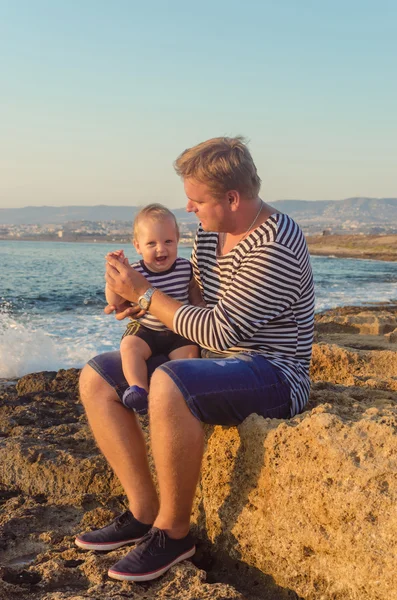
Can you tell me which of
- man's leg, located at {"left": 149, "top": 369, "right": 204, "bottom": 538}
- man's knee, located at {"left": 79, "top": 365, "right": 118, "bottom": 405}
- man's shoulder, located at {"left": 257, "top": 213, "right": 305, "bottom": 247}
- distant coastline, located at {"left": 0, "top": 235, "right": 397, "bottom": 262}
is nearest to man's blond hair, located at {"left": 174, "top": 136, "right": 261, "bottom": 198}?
man's shoulder, located at {"left": 257, "top": 213, "right": 305, "bottom": 247}

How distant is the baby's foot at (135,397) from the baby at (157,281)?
9.4 inches

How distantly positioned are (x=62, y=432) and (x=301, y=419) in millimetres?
2205

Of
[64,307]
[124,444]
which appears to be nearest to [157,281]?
[124,444]

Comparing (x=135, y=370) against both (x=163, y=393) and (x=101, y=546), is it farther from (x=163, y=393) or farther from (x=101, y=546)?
(x=101, y=546)

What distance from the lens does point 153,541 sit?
2539 mm

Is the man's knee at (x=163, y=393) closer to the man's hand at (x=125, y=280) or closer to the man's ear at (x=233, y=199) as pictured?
the man's hand at (x=125, y=280)

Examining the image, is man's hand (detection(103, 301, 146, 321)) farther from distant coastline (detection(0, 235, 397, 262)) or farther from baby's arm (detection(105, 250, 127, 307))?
distant coastline (detection(0, 235, 397, 262))

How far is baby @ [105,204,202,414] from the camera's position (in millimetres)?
3205

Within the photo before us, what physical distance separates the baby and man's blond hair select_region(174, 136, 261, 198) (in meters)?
0.50

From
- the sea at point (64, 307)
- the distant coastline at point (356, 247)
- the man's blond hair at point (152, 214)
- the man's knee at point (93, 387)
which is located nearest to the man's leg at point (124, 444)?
the man's knee at point (93, 387)

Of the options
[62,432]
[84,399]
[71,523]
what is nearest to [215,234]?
[84,399]

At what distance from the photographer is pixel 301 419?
264 cm

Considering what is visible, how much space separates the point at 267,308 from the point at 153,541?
1.07 meters

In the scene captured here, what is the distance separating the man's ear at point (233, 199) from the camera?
9.58ft
